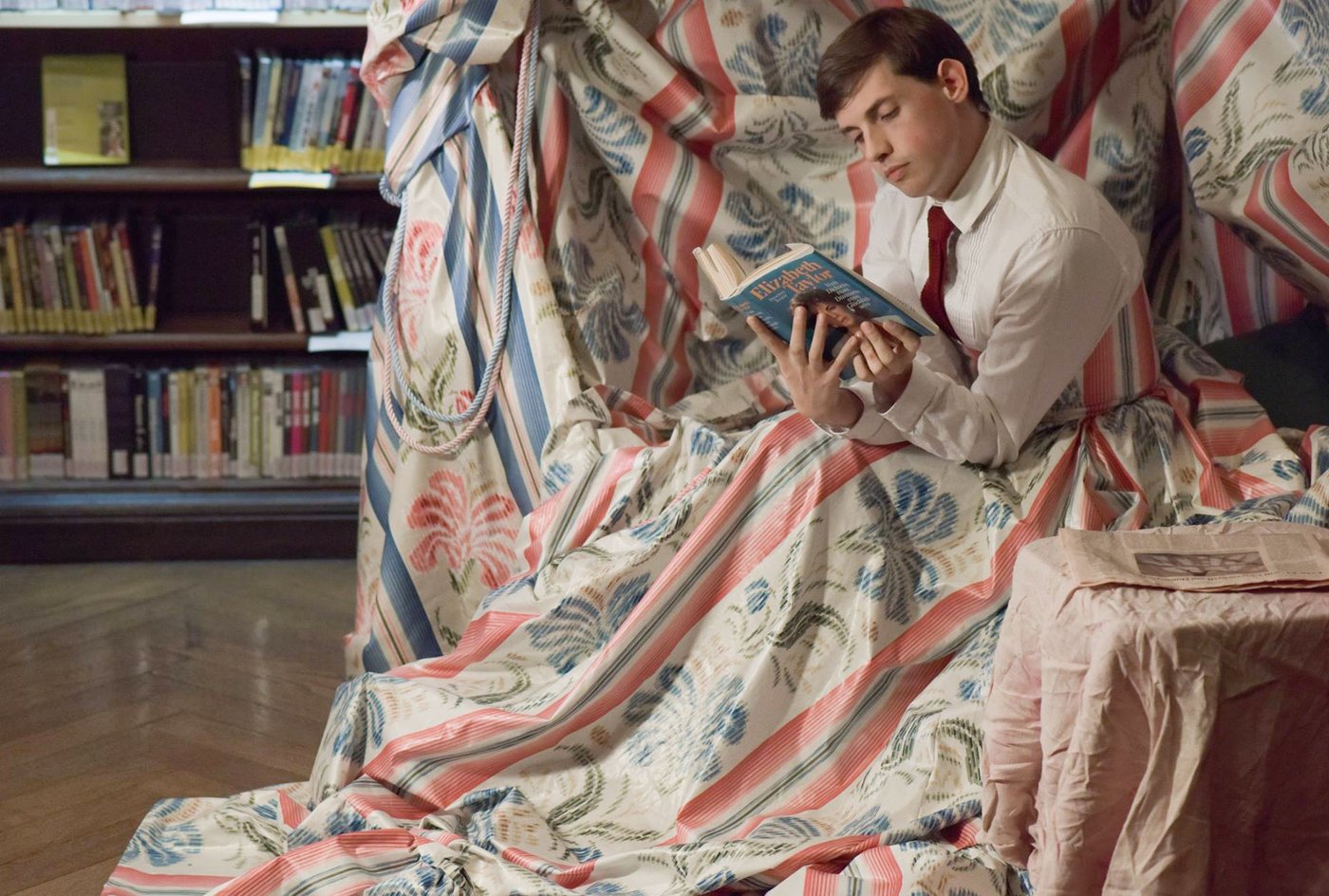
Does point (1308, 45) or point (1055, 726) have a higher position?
point (1308, 45)

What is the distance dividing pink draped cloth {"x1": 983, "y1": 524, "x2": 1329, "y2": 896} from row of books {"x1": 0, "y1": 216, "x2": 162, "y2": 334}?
2015 millimetres

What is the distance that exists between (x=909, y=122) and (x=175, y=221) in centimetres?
170

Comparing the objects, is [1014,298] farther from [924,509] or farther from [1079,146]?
[1079,146]

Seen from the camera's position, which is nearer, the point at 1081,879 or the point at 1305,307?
the point at 1081,879

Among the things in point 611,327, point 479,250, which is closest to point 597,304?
point 611,327

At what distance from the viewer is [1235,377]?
1.76m

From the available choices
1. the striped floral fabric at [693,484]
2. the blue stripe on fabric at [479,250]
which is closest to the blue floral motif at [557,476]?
the striped floral fabric at [693,484]

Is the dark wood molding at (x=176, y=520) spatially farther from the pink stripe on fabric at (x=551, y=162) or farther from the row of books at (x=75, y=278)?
the pink stripe on fabric at (x=551, y=162)

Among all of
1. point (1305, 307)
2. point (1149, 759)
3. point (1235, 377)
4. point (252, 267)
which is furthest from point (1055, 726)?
point (252, 267)

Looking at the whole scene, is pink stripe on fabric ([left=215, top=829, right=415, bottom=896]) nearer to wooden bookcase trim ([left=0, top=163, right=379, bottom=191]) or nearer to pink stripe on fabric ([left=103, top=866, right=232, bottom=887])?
pink stripe on fabric ([left=103, top=866, right=232, bottom=887])

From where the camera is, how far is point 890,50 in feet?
4.98

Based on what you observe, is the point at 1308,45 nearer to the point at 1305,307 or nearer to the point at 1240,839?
the point at 1305,307

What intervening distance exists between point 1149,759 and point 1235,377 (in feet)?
2.76

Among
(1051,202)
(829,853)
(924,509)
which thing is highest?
(1051,202)
